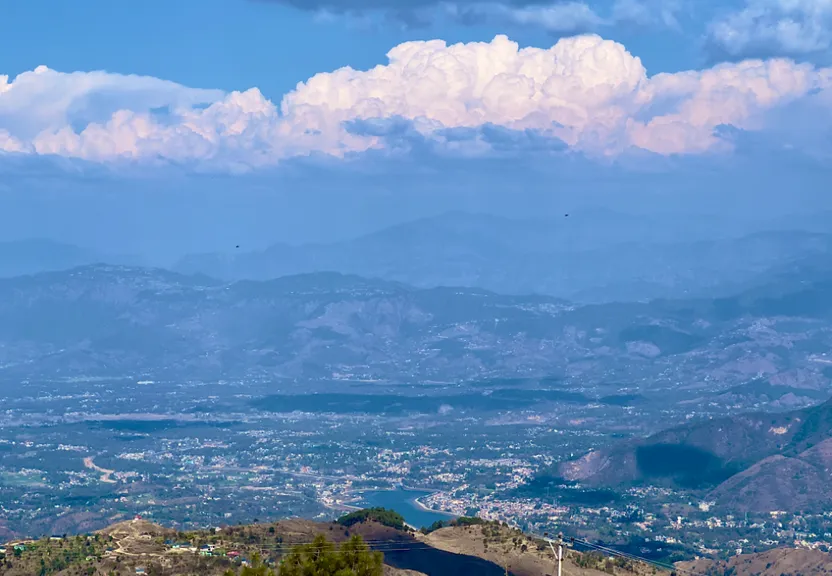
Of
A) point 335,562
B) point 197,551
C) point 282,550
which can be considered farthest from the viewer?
point 282,550

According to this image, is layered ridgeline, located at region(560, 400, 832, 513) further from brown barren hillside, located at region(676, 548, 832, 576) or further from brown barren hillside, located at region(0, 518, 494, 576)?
brown barren hillside, located at region(0, 518, 494, 576)

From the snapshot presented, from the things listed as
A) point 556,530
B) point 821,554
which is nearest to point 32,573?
point 821,554

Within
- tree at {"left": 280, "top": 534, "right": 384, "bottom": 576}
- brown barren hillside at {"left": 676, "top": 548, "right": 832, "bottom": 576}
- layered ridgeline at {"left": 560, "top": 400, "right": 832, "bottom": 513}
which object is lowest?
brown barren hillside at {"left": 676, "top": 548, "right": 832, "bottom": 576}

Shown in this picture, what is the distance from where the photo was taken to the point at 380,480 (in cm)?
18050

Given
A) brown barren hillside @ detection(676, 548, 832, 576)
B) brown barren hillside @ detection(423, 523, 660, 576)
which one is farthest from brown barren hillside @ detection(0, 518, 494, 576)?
brown barren hillside @ detection(676, 548, 832, 576)

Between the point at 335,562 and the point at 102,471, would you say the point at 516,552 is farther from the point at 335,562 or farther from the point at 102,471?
the point at 102,471

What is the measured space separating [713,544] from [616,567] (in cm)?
4731

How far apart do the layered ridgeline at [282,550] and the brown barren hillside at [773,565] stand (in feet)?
38.2

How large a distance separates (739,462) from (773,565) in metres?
66.8

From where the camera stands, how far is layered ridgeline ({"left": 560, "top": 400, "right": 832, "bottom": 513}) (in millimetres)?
152375

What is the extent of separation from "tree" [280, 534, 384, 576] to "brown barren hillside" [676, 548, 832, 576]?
174 ft

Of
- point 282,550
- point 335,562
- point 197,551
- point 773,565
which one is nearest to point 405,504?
point 773,565

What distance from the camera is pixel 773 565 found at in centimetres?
10181

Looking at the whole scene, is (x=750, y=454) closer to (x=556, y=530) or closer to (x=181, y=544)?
(x=556, y=530)
